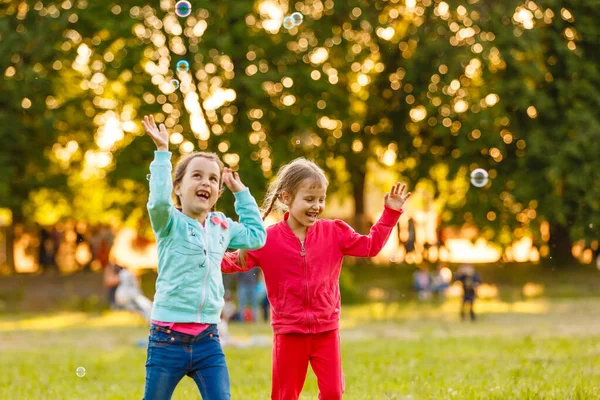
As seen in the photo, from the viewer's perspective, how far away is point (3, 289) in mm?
28203

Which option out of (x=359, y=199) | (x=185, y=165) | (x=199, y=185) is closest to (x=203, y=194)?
(x=199, y=185)

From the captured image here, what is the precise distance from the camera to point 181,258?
5277 millimetres

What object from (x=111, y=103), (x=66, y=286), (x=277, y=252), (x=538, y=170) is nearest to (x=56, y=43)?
(x=111, y=103)

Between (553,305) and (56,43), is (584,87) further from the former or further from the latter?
(56,43)

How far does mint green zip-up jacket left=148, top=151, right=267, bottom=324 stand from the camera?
512 cm

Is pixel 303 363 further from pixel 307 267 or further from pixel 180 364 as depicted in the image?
pixel 180 364

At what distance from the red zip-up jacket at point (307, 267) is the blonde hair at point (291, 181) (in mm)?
142

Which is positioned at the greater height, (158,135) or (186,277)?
(158,135)

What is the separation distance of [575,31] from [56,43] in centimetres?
1412

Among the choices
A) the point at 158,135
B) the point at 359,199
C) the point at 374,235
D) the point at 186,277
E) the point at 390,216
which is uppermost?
the point at 359,199

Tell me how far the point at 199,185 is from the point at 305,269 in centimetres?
98

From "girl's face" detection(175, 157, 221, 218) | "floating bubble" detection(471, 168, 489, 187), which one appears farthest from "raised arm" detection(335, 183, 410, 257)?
"floating bubble" detection(471, 168, 489, 187)

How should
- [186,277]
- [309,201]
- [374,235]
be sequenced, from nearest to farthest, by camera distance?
[186,277]
[309,201]
[374,235]

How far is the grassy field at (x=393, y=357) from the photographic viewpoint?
845 cm
